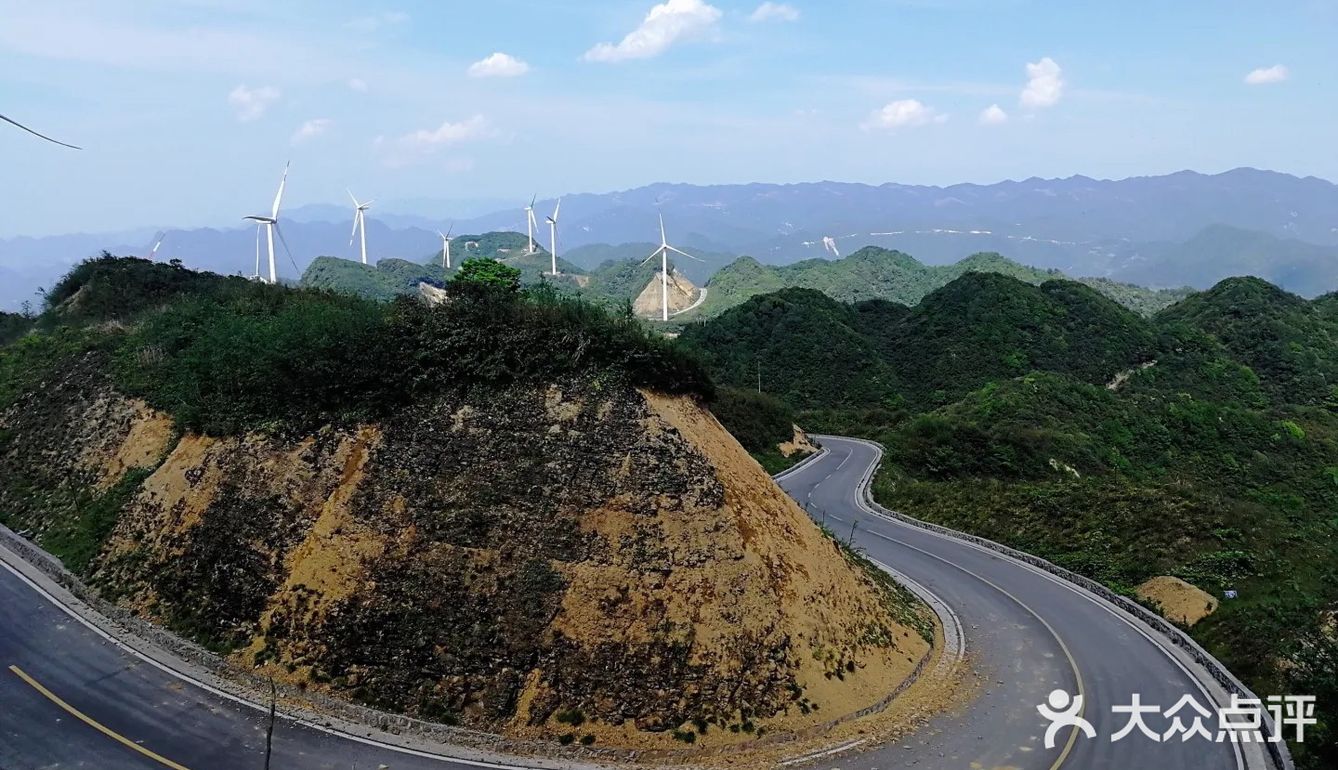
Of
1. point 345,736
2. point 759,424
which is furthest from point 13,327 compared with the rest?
point 345,736

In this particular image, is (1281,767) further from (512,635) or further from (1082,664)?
(512,635)

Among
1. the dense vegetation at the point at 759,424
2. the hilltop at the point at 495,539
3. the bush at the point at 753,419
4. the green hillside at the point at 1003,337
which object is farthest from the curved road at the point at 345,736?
the green hillside at the point at 1003,337

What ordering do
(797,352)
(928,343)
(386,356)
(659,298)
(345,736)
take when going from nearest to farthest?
1. (345,736)
2. (386,356)
3. (797,352)
4. (928,343)
5. (659,298)

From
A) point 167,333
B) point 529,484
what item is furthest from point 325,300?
point 529,484

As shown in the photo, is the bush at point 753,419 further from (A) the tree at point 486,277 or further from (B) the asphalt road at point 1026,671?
(A) the tree at point 486,277

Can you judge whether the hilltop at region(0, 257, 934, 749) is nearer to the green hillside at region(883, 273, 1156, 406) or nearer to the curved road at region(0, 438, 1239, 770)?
the curved road at region(0, 438, 1239, 770)

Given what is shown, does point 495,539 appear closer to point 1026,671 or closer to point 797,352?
point 1026,671
